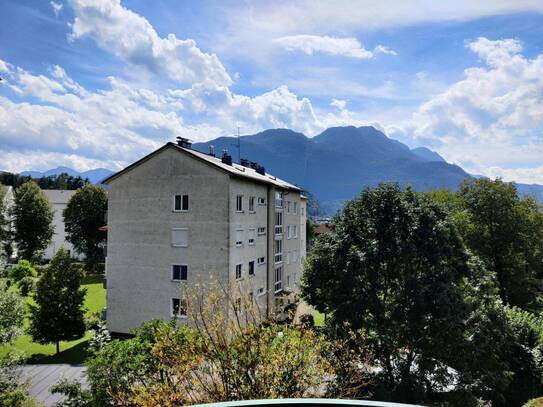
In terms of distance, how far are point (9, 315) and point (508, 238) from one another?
3793 centimetres

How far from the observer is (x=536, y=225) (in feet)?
120

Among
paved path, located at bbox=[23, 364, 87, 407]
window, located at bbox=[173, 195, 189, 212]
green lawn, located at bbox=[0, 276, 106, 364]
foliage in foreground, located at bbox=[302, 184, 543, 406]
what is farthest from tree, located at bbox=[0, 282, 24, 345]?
foliage in foreground, located at bbox=[302, 184, 543, 406]

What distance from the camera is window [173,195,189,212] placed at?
29312 millimetres

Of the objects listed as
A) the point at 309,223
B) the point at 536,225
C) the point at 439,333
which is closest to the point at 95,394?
the point at 439,333

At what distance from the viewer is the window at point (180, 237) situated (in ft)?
95.6

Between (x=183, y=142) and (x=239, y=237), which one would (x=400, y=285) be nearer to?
(x=239, y=237)

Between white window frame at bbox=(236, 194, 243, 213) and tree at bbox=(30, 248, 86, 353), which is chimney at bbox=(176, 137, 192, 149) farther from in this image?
tree at bbox=(30, 248, 86, 353)

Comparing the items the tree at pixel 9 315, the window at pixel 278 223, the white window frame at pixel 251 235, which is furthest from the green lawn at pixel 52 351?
the window at pixel 278 223

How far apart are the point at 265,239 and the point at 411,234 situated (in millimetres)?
19819

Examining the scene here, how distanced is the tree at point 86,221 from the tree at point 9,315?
162ft

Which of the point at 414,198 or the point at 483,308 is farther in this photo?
the point at 414,198

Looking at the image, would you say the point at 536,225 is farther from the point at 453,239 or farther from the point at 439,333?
the point at 439,333

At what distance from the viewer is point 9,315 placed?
17.1 m

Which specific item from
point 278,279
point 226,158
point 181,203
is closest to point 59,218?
point 226,158
